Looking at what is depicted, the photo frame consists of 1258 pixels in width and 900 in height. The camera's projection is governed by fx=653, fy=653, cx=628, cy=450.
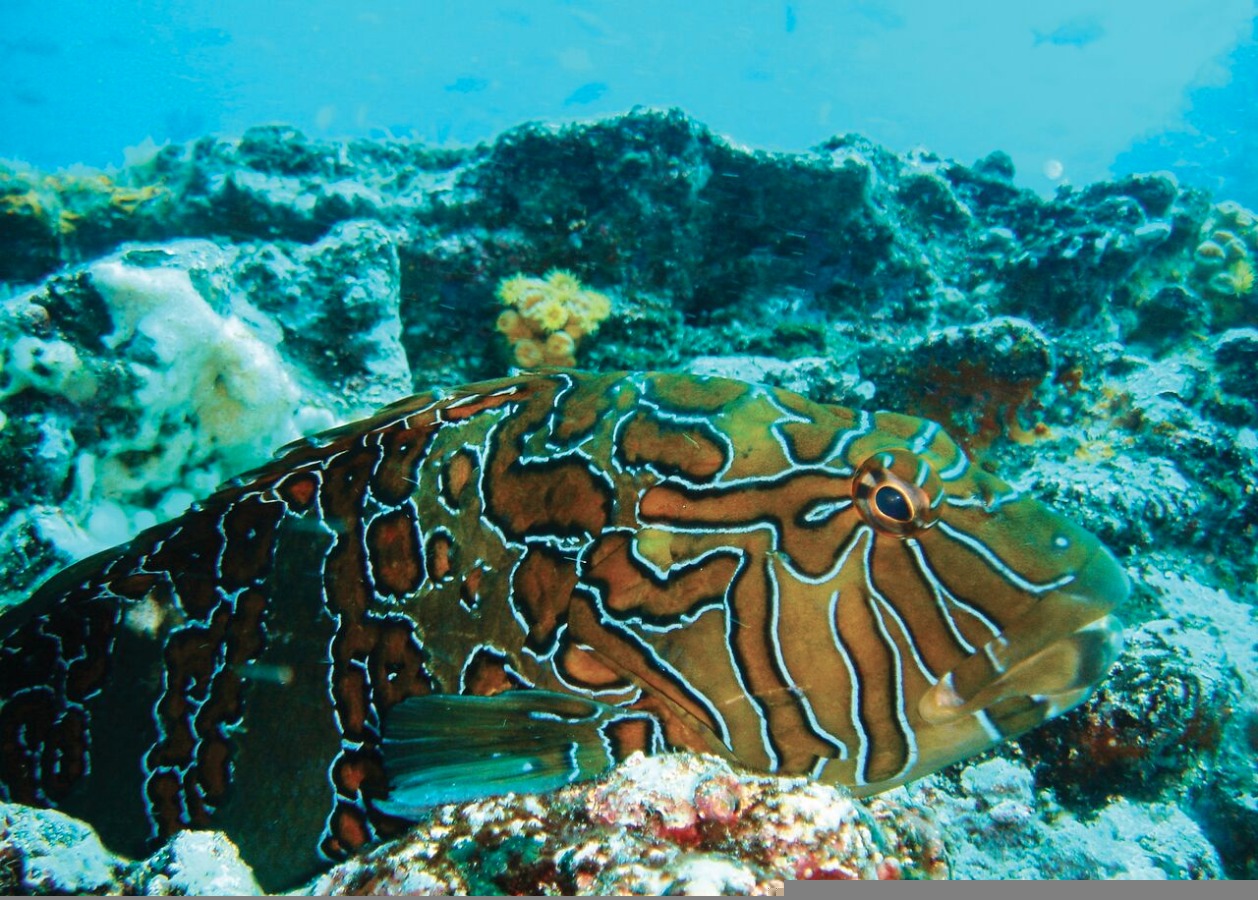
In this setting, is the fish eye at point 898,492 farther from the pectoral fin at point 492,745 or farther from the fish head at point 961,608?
the pectoral fin at point 492,745

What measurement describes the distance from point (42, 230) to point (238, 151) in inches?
115

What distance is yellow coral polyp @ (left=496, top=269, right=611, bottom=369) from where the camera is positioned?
6.15 metres

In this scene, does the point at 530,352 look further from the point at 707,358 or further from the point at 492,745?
the point at 492,745

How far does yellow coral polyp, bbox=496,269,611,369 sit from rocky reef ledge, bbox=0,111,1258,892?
58mm

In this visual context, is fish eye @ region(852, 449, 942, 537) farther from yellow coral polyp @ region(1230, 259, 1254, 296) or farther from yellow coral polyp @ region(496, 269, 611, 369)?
yellow coral polyp @ region(1230, 259, 1254, 296)

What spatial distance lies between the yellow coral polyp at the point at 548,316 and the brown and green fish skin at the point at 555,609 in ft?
10.9

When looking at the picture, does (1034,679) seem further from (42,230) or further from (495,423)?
(42,230)

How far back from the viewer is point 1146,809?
3477 mm

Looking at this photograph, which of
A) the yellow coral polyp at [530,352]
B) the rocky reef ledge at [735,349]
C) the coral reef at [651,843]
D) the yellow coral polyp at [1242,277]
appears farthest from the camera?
the yellow coral polyp at [1242,277]

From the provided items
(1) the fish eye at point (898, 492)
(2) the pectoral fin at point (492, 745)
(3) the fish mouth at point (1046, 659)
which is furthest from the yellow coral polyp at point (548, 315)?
(3) the fish mouth at point (1046, 659)

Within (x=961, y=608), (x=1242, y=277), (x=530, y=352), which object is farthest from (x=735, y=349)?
(x=1242, y=277)

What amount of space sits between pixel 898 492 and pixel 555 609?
130 cm

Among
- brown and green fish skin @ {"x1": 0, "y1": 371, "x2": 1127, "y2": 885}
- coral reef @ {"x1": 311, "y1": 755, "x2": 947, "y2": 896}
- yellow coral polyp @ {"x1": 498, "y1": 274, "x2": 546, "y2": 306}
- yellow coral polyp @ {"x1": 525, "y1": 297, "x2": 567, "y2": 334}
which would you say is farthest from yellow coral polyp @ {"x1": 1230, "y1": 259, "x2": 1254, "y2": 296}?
coral reef @ {"x1": 311, "y1": 755, "x2": 947, "y2": 896}

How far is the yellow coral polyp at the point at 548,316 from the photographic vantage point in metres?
6.15
